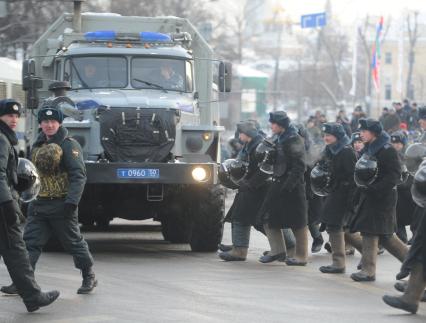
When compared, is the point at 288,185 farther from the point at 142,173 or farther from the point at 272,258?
the point at 142,173

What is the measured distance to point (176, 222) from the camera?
1745 cm

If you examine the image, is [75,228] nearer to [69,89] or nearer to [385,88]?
[69,89]

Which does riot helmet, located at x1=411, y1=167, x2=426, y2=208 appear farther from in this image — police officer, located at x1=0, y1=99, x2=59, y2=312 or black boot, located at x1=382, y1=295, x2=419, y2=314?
police officer, located at x1=0, y1=99, x2=59, y2=312

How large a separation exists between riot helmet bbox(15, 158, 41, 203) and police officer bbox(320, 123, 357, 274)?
14.0 feet

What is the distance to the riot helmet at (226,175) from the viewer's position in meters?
15.7

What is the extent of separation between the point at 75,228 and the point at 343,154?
3.85 m

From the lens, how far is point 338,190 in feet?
47.0

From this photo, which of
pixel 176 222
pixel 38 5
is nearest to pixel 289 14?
pixel 38 5

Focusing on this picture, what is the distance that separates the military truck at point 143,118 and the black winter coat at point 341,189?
192 cm

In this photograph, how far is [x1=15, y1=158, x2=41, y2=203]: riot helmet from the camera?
35.6 feet

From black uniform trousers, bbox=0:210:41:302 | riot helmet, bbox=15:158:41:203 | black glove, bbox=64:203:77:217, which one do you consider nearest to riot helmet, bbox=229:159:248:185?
black glove, bbox=64:203:77:217

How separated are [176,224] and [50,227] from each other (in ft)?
19.5

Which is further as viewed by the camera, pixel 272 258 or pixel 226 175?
pixel 226 175

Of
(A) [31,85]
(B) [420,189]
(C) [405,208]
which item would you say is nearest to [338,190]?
(C) [405,208]
